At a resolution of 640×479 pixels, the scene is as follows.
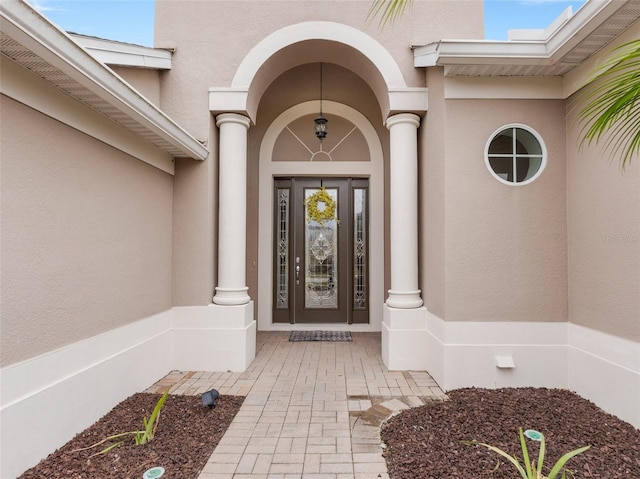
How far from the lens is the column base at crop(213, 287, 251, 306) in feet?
14.6

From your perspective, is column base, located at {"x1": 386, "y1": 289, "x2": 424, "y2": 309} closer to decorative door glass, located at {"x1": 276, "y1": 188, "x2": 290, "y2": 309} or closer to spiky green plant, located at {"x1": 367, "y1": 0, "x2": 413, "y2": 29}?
decorative door glass, located at {"x1": 276, "y1": 188, "x2": 290, "y2": 309}

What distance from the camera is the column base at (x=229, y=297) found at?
175 inches

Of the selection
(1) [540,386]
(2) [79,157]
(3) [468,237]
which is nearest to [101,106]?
(2) [79,157]

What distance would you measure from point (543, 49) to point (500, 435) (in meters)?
3.54

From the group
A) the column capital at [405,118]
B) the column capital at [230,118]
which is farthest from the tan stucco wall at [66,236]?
the column capital at [405,118]

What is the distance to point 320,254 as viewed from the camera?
255 inches

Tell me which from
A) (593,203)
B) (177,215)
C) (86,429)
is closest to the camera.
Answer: (86,429)

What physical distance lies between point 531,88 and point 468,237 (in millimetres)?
1740

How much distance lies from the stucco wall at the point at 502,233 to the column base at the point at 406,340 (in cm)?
58

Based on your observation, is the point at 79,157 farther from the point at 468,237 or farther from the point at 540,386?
the point at 540,386

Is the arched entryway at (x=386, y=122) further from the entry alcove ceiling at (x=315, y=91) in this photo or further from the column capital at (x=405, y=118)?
the entry alcove ceiling at (x=315, y=91)

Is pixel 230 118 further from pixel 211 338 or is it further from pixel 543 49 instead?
pixel 543 49

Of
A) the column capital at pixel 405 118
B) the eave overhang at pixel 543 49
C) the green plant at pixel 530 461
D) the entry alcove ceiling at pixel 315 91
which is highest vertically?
the entry alcove ceiling at pixel 315 91

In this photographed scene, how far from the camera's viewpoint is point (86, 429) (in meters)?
2.91
